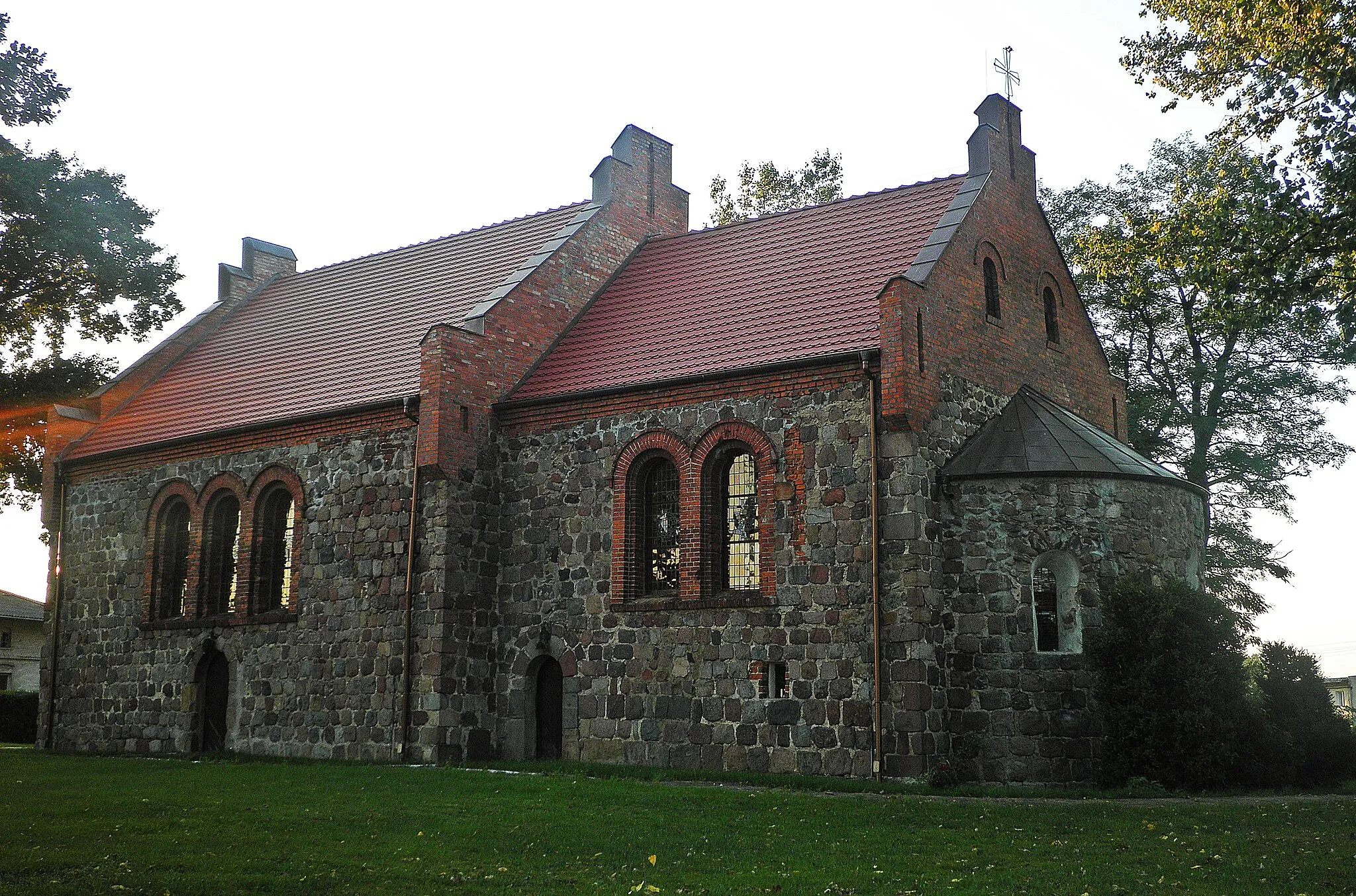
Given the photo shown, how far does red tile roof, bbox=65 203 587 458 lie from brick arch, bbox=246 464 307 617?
1.12m

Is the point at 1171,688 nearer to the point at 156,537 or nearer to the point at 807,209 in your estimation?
the point at 807,209

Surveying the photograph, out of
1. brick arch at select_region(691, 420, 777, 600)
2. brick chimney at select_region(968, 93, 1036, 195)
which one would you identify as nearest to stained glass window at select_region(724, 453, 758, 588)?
brick arch at select_region(691, 420, 777, 600)

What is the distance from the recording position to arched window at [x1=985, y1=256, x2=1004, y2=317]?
2034cm

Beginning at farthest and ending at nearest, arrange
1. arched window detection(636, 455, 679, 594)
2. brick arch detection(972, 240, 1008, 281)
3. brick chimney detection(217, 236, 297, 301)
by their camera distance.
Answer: brick chimney detection(217, 236, 297, 301), brick arch detection(972, 240, 1008, 281), arched window detection(636, 455, 679, 594)

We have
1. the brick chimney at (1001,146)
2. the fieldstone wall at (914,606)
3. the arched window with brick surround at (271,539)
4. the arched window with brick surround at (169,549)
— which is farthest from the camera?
the arched window with brick surround at (169,549)

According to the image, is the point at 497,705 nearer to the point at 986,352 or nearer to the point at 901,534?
the point at 901,534

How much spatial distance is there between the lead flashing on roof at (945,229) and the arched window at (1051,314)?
8.92ft

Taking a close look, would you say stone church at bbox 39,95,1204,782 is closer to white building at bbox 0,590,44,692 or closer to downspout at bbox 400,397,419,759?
downspout at bbox 400,397,419,759

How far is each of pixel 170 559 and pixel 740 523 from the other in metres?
12.3

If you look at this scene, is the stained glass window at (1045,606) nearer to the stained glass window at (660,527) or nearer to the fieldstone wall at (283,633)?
the stained glass window at (660,527)

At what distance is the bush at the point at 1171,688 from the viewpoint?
1564 cm

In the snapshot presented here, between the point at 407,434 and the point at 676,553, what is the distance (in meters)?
5.17

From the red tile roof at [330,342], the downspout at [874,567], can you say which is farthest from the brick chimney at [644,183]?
the downspout at [874,567]

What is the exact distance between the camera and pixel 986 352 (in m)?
19.7
